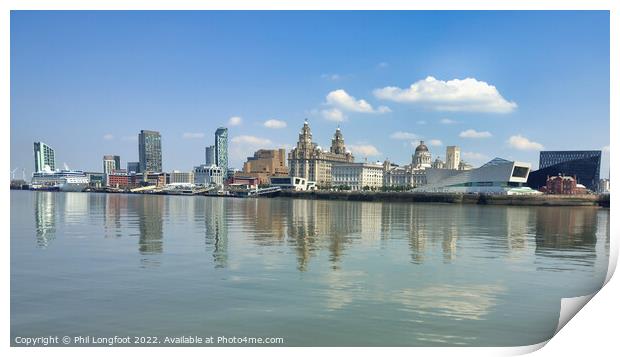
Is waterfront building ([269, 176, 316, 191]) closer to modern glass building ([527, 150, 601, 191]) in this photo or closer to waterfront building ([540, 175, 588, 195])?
modern glass building ([527, 150, 601, 191])

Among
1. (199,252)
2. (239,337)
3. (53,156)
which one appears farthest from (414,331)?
(53,156)

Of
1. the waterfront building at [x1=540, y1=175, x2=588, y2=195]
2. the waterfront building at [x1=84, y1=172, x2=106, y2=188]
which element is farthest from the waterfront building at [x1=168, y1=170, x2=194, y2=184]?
the waterfront building at [x1=540, y1=175, x2=588, y2=195]

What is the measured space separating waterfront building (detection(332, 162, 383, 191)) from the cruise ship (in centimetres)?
5347

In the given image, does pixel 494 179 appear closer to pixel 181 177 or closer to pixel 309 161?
pixel 309 161

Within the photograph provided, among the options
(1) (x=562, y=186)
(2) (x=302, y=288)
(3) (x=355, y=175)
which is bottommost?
(2) (x=302, y=288)

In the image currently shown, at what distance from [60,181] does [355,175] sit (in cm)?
5974

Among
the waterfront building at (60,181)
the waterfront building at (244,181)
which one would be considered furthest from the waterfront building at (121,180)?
the waterfront building at (244,181)

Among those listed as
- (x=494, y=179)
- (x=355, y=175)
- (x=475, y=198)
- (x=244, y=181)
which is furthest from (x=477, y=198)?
(x=244, y=181)

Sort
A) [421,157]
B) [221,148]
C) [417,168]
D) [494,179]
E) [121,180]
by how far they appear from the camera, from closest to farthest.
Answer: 1. [494,179]
2. [417,168]
3. [421,157]
4. [121,180]
5. [221,148]

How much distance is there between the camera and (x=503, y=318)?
22.1ft

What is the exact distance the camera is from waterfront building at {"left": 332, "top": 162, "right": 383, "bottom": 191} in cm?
10006

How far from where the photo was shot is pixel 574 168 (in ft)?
233

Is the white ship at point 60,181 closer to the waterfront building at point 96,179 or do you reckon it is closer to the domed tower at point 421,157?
the waterfront building at point 96,179

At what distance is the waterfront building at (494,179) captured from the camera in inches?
2472
